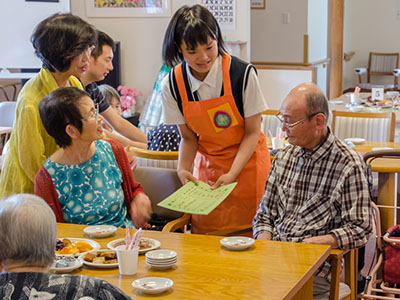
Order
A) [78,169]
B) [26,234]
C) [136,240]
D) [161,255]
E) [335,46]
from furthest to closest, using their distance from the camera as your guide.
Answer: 1. [335,46]
2. [78,169]
3. [161,255]
4. [136,240]
5. [26,234]

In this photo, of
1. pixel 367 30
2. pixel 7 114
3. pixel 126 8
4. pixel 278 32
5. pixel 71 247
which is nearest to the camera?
pixel 71 247

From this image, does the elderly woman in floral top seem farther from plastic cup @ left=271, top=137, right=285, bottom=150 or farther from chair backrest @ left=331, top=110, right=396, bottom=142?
chair backrest @ left=331, top=110, right=396, bottom=142

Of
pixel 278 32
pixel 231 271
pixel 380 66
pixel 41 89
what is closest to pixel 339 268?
pixel 231 271

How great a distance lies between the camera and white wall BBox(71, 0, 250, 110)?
21.4ft

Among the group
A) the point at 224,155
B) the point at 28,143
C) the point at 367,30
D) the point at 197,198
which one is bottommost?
the point at 197,198

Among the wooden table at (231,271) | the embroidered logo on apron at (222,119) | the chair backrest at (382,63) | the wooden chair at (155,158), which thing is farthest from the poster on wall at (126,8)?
the chair backrest at (382,63)

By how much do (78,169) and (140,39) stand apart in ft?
13.6

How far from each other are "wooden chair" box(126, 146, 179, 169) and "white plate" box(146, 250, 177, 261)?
1097mm

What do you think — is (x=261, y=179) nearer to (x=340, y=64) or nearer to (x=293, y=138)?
(x=293, y=138)

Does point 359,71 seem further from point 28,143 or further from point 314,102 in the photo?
point 28,143

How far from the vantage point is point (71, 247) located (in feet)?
7.30

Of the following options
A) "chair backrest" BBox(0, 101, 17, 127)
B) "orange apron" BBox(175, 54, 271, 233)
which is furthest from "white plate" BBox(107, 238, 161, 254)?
"chair backrest" BBox(0, 101, 17, 127)

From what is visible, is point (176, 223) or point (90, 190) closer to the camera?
point (90, 190)

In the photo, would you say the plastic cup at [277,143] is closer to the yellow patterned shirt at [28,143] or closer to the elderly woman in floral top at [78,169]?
the elderly woman in floral top at [78,169]
